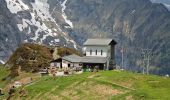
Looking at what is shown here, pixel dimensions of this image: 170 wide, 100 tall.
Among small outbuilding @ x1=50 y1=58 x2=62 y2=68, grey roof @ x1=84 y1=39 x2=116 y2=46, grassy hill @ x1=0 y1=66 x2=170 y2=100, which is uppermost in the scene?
grey roof @ x1=84 y1=39 x2=116 y2=46

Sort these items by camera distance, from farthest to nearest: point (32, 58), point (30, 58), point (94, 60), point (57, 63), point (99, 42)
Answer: point (30, 58)
point (32, 58)
point (99, 42)
point (57, 63)
point (94, 60)

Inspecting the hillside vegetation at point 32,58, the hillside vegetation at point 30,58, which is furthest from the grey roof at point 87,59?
the hillside vegetation at point 30,58

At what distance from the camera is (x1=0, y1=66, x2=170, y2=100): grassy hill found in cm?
10381

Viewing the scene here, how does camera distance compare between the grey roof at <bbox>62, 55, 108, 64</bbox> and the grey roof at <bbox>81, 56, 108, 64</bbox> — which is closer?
the grey roof at <bbox>81, 56, 108, 64</bbox>

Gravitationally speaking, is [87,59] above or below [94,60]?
above

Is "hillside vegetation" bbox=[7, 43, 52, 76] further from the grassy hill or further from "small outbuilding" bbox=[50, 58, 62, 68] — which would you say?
the grassy hill

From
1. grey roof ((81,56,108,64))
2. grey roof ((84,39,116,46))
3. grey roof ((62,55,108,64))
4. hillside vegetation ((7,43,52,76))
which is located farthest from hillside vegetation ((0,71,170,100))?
hillside vegetation ((7,43,52,76))

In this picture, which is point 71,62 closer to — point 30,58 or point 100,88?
point 30,58

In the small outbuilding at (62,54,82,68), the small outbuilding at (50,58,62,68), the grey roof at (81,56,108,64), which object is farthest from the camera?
the small outbuilding at (50,58,62,68)

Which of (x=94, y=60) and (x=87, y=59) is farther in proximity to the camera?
(x=87, y=59)

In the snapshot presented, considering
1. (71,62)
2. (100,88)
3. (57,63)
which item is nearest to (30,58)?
(57,63)

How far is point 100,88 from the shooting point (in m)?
113

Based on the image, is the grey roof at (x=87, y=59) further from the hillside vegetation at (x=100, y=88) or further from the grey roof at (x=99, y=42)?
the hillside vegetation at (x=100, y=88)

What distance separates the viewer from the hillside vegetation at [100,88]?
103812 mm
